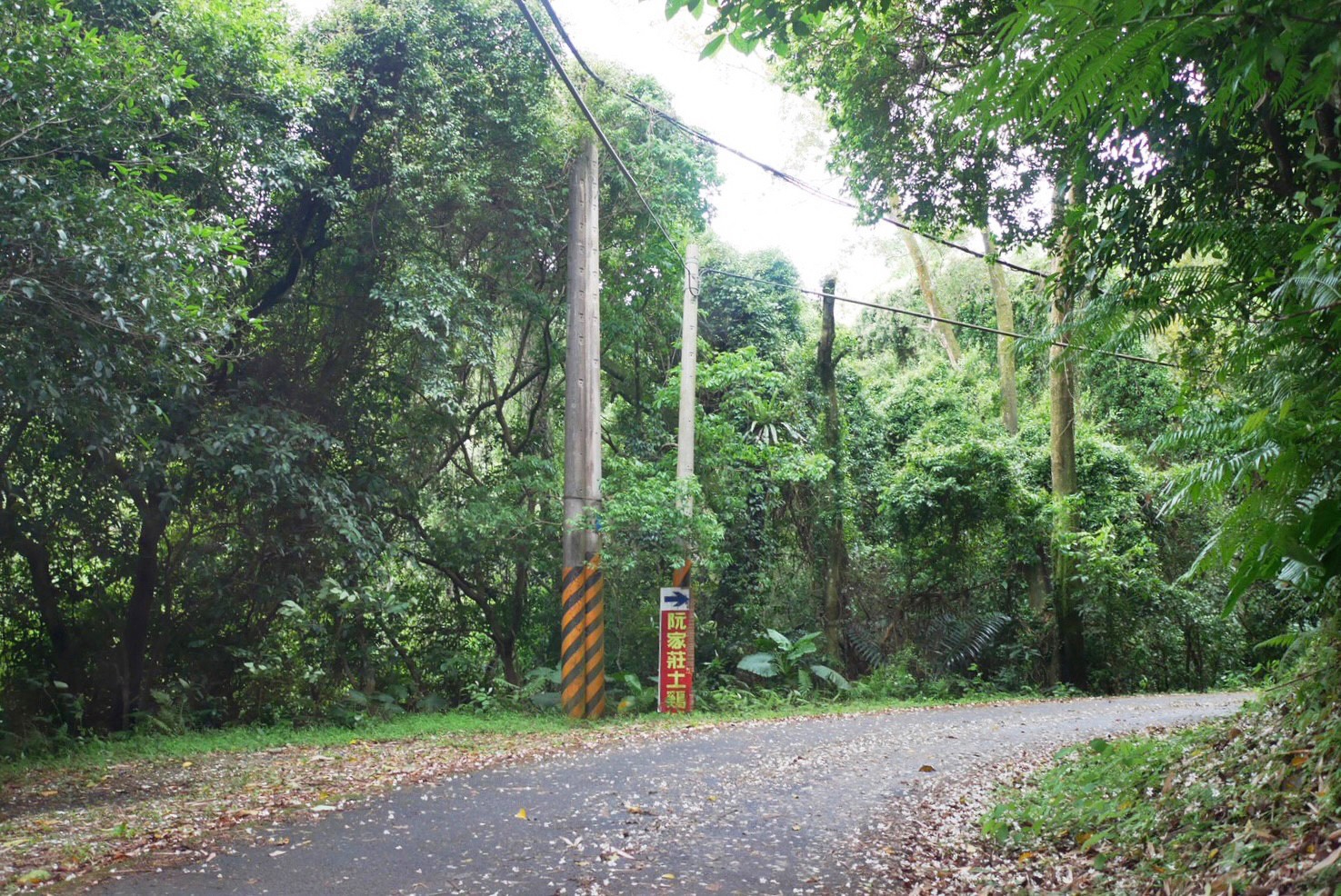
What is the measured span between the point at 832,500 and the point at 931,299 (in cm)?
992

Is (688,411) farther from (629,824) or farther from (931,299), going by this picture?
(931,299)

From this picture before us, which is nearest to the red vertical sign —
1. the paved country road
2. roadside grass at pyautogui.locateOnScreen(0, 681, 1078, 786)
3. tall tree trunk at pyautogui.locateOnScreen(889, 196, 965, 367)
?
roadside grass at pyautogui.locateOnScreen(0, 681, 1078, 786)

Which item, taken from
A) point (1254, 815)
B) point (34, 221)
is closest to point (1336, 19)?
point (1254, 815)

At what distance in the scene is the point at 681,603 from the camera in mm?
12438

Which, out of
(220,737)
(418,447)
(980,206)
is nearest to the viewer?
(980,206)

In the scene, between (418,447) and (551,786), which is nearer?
(551,786)

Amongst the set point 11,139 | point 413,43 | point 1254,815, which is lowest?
point 1254,815

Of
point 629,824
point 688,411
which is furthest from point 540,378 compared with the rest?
point 629,824

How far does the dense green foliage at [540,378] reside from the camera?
4660 millimetres

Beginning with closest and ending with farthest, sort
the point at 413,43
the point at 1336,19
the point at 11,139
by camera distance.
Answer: the point at 1336,19 → the point at 11,139 → the point at 413,43

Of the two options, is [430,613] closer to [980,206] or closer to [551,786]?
[551,786]

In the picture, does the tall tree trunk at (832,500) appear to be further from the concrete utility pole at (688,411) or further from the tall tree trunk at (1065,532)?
the tall tree trunk at (1065,532)

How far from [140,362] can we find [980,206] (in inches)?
308

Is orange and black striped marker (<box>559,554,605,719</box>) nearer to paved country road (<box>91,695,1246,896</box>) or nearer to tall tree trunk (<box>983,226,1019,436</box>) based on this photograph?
paved country road (<box>91,695,1246,896</box>)
